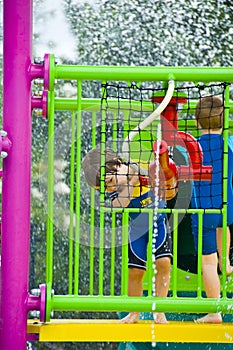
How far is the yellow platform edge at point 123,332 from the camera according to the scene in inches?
114

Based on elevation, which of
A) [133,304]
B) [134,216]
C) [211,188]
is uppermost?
[211,188]

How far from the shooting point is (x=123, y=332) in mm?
2928

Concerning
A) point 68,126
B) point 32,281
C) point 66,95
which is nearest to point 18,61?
point 68,126

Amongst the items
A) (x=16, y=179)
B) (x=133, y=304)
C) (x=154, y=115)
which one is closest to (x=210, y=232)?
(x=133, y=304)

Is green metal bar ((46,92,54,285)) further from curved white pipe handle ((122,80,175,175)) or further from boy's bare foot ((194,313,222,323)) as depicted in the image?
boy's bare foot ((194,313,222,323))

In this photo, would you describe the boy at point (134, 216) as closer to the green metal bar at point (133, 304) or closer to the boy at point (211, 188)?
the boy at point (211, 188)

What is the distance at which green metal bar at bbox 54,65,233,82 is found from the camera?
289 cm

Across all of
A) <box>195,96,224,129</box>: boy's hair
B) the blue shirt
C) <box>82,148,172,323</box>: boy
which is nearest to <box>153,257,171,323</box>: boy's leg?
<box>82,148,172,323</box>: boy

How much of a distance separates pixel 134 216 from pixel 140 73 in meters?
0.65

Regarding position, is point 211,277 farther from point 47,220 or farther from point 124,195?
point 47,220

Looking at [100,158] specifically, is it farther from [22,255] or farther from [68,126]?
[68,126]

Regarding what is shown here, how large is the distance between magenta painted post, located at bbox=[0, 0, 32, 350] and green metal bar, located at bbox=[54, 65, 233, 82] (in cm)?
14

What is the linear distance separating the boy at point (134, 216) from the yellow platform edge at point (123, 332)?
0.18 m

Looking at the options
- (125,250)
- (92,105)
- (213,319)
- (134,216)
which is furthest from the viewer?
(92,105)
